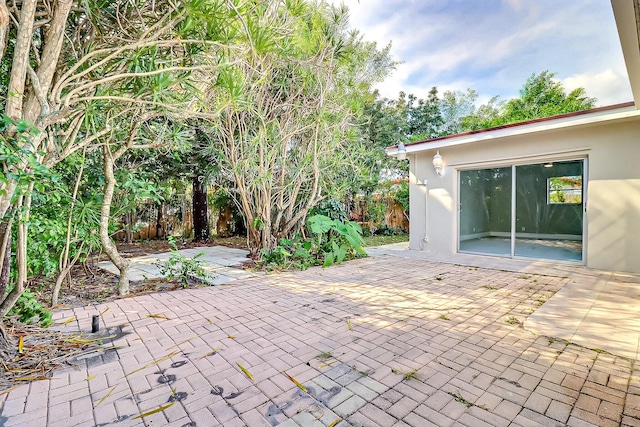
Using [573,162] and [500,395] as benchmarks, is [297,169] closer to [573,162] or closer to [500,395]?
[500,395]

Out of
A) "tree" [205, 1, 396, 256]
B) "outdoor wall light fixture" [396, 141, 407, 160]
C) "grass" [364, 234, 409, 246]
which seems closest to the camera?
"tree" [205, 1, 396, 256]

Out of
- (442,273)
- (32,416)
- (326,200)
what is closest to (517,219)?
(442,273)

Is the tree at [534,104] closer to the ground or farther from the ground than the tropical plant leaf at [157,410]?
farther from the ground

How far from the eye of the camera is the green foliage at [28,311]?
2895 millimetres

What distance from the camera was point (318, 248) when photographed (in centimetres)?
686

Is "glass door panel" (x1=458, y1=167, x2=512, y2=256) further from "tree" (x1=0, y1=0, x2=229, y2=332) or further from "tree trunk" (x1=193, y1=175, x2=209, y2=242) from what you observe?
A: "tree trunk" (x1=193, y1=175, x2=209, y2=242)

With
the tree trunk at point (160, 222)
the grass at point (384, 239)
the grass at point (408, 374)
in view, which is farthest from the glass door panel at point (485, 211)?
the tree trunk at point (160, 222)

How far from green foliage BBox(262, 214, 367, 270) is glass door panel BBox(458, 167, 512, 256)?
10.1 ft

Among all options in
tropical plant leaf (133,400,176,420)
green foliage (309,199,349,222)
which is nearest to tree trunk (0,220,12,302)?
tropical plant leaf (133,400,176,420)

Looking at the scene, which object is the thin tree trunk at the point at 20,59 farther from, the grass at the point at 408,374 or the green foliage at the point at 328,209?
the green foliage at the point at 328,209

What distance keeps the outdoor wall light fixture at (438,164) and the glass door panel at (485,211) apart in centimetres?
55

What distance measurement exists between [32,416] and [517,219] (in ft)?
28.4

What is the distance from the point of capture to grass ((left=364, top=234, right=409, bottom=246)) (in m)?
9.90

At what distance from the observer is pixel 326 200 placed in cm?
754
